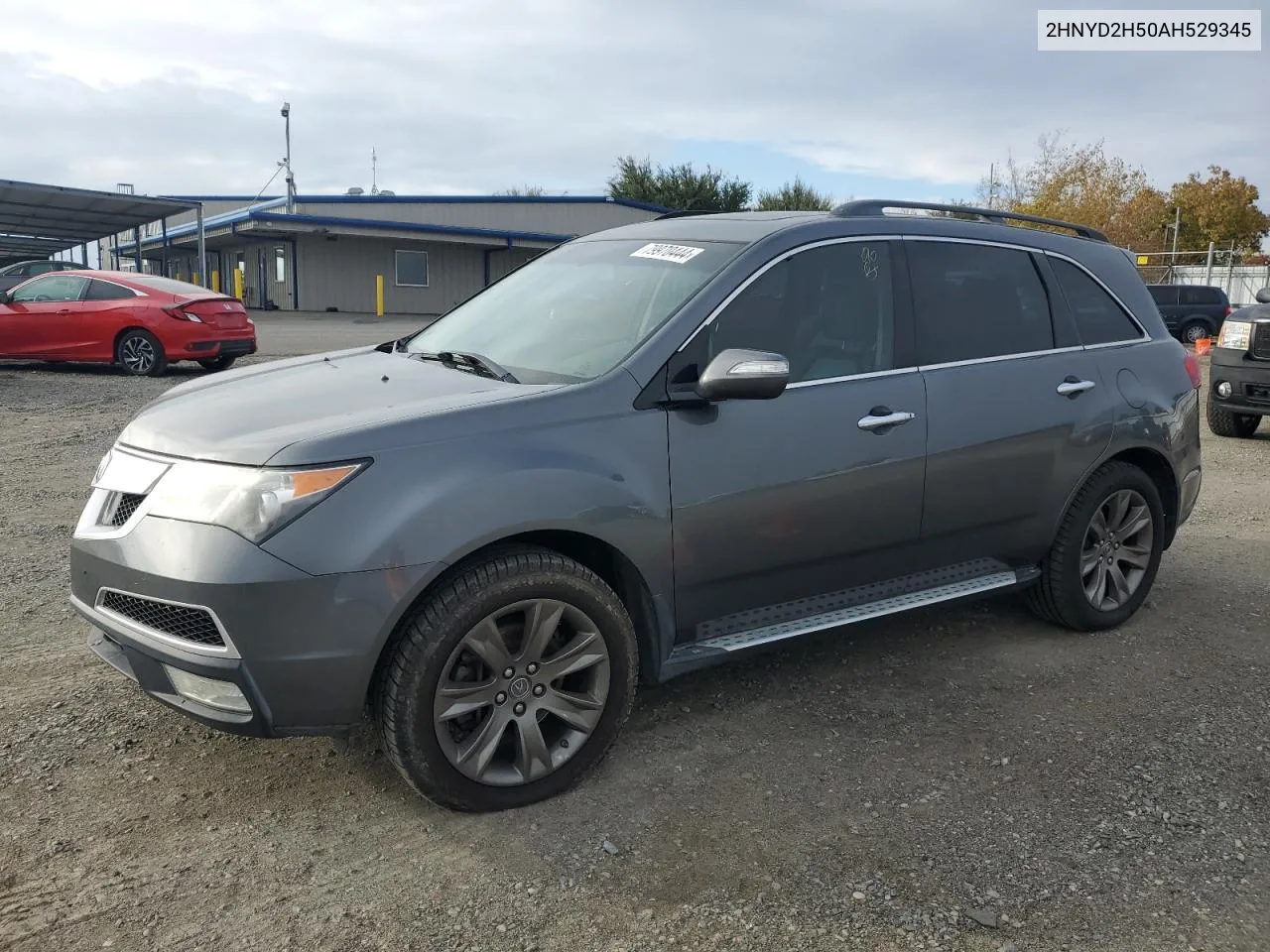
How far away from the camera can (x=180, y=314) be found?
13.6m

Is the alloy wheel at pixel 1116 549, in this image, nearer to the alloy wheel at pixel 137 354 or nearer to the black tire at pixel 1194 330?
the alloy wheel at pixel 137 354

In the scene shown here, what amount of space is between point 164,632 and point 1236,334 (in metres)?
10.4

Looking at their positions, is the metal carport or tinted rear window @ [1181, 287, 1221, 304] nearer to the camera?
the metal carport

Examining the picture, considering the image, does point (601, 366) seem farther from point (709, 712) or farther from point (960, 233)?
point (960, 233)

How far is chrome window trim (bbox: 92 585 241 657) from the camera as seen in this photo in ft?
9.16

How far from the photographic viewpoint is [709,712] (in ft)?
12.8

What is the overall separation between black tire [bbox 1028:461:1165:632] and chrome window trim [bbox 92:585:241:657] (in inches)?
135

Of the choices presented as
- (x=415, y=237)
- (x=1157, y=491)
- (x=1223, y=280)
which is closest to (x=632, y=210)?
(x=415, y=237)

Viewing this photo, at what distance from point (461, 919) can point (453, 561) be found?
930mm

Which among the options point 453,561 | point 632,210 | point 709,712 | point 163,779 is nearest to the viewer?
point 453,561

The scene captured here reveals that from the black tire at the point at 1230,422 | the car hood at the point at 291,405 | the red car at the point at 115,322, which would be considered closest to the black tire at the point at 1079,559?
the car hood at the point at 291,405

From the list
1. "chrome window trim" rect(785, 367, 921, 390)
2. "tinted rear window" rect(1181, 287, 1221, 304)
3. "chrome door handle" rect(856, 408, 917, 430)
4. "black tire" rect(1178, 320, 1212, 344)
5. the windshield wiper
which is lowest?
"chrome door handle" rect(856, 408, 917, 430)

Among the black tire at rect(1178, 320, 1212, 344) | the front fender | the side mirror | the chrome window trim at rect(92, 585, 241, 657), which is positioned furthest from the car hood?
the black tire at rect(1178, 320, 1212, 344)

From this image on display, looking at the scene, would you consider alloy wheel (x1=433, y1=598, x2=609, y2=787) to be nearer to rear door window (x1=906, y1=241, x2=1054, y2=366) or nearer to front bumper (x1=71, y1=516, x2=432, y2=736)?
front bumper (x1=71, y1=516, x2=432, y2=736)
